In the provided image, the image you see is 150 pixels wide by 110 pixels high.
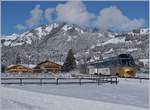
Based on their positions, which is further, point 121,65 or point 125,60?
point 125,60

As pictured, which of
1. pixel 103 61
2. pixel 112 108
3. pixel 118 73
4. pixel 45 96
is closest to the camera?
pixel 112 108

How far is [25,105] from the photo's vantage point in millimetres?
18703

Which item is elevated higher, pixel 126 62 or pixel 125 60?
pixel 125 60

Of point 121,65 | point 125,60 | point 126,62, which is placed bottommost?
point 121,65

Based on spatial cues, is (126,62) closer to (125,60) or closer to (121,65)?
(125,60)

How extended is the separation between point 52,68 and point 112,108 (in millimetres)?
108396

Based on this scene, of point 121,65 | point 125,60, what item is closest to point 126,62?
point 125,60

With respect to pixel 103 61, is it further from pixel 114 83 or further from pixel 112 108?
pixel 112 108

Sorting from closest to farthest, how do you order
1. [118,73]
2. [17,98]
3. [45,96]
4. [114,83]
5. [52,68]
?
[45,96] → [17,98] → [114,83] → [118,73] → [52,68]

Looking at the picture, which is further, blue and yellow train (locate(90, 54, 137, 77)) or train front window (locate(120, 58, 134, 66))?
train front window (locate(120, 58, 134, 66))

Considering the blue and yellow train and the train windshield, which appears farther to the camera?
the train windshield

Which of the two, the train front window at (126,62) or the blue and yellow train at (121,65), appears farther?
the train front window at (126,62)

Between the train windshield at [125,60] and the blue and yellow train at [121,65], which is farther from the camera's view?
the train windshield at [125,60]

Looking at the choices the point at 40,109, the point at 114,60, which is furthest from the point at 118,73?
the point at 40,109
